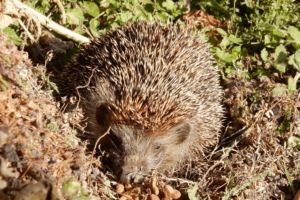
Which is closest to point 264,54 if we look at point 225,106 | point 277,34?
point 277,34

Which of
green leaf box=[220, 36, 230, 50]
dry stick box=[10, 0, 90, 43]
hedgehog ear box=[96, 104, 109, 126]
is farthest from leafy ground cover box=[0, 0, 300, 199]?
hedgehog ear box=[96, 104, 109, 126]

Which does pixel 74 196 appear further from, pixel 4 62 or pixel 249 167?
pixel 249 167

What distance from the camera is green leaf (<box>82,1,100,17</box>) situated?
4.48m

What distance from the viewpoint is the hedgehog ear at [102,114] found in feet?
10.7

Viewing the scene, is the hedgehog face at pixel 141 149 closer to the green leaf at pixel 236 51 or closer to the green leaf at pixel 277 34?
the green leaf at pixel 236 51

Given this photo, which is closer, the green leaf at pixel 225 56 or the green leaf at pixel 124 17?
the green leaf at pixel 225 56

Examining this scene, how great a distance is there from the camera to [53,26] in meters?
3.99

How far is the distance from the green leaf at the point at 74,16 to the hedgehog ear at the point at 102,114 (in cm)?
157

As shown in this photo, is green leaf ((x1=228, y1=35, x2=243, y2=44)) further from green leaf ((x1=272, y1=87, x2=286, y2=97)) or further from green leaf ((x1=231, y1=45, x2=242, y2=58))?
green leaf ((x1=272, y1=87, x2=286, y2=97))

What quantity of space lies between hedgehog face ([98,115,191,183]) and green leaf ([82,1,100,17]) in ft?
6.51

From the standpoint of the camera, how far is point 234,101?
13.0 feet

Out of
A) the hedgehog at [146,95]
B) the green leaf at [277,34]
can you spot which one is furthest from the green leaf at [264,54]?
the hedgehog at [146,95]

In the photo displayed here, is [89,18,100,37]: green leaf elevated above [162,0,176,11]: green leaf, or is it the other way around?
[162,0,176,11]: green leaf

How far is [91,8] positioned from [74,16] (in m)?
0.32
